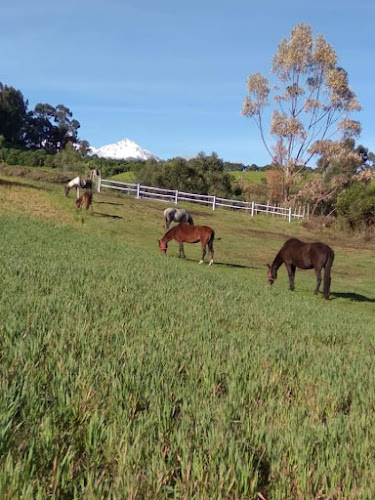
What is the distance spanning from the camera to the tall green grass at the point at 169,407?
2377 mm

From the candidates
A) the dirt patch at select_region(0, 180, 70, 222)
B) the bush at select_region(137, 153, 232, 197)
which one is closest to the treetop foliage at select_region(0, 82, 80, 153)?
the bush at select_region(137, 153, 232, 197)

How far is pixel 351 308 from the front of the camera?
16.6 m

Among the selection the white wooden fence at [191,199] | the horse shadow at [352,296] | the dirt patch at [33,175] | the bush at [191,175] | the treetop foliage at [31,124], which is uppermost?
the treetop foliage at [31,124]

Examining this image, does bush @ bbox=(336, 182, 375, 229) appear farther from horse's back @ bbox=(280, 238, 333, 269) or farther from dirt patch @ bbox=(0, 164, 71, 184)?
dirt patch @ bbox=(0, 164, 71, 184)

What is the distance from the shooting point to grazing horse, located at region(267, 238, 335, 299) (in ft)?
56.0

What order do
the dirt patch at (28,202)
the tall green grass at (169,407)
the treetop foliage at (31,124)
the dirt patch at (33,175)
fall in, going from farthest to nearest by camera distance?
1. the treetop foliage at (31,124)
2. the dirt patch at (33,175)
3. the dirt patch at (28,202)
4. the tall green grass at (169,407)

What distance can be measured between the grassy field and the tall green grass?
1 centimetres

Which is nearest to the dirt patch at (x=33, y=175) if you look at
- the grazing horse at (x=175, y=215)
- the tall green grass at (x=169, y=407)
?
the grazing horse at (x=175, y=215)

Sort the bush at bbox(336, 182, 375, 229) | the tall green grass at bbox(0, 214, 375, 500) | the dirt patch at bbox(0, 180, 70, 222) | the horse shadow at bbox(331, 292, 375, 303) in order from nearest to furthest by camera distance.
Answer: the tall green grass at bbox(0, 214, 375, 500) < the horse shadow at bbox(331, 292, 375, 303) < the dirt patch at bbox(0, 180, 70, 222) < the bush at bbox(336, 182, 375, 229)

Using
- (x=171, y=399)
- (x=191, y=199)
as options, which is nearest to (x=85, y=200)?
(x=191, y=199)

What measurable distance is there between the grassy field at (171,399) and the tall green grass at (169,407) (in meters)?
0.01

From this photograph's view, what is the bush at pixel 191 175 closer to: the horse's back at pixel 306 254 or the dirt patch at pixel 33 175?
the dirt patch at pixel 33 175

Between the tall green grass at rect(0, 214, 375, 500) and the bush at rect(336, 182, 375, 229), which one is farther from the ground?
the bush at rect(336, 182, 375, 229)

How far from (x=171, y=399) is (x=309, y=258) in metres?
14.8
